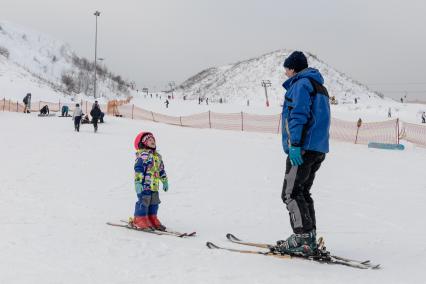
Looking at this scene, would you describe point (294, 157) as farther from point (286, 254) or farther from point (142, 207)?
point (142, 207)

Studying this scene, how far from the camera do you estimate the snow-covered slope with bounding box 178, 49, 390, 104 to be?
114500 mm

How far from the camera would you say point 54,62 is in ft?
328

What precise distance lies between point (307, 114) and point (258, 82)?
393 feet

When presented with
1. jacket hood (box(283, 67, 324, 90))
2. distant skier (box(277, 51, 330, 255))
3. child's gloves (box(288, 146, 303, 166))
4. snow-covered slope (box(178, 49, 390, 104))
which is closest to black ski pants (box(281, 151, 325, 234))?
distant skier (box(277, 51, 330, 255))

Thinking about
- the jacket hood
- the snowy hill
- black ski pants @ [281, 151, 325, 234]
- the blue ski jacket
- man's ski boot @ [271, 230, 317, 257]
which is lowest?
man's ski boot @ [271, 230, 317, 257]

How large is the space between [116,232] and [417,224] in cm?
459

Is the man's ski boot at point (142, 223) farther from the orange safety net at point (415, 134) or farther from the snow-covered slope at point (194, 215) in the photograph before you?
the orange safety net at point (415, 134)

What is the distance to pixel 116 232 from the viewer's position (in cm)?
623

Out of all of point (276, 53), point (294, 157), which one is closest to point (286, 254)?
point (294, 157)

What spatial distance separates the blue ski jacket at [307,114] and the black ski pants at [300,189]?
14 cm

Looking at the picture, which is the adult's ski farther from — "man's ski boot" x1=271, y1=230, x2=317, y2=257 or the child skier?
the child skier

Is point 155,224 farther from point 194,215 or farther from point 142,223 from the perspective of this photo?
point 194,215

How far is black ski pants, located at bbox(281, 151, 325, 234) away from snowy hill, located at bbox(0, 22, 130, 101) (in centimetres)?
8591

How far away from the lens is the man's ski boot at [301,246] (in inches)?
199
